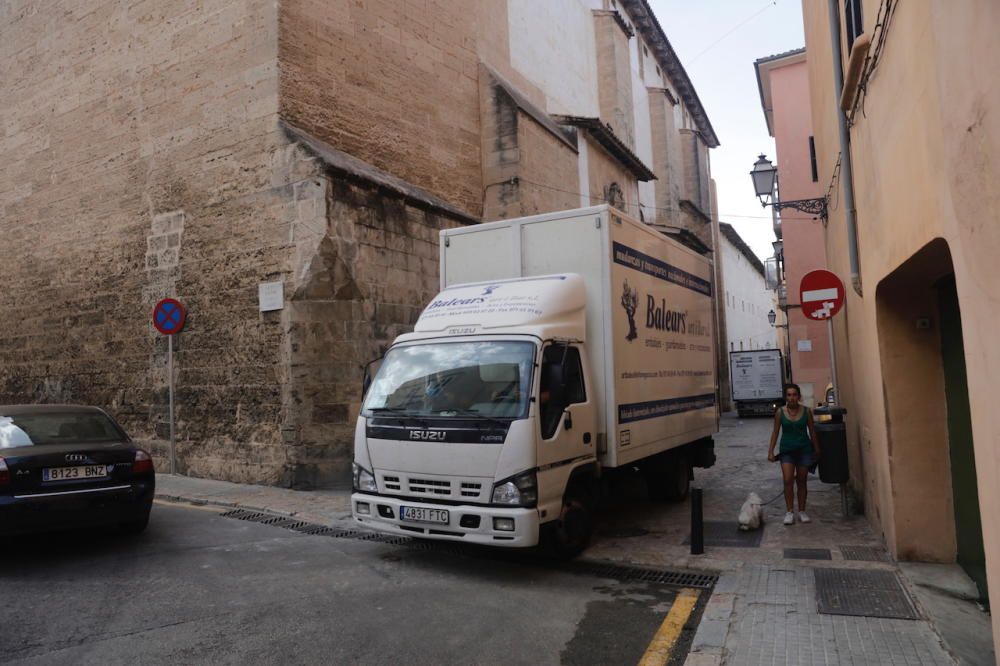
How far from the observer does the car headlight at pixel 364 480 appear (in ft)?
20.1

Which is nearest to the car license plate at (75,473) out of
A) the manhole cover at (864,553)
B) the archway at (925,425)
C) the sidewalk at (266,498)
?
the sidewalk at (266,498)

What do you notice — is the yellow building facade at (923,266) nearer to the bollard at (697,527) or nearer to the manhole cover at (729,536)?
the manhole cover at (729,536)

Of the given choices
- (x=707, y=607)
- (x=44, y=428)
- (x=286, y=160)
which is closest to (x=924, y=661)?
(x=707, y=607)

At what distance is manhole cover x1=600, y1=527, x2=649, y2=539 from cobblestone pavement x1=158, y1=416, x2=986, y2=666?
0.01 metres

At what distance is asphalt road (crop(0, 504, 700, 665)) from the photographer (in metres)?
4.19

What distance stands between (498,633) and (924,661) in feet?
7.75

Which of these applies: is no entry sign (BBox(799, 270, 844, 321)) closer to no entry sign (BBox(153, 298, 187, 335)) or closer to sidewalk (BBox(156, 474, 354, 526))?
sidewalk (BBox(156, 474, 354, 526))

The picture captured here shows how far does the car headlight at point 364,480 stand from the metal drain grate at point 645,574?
1.80 m

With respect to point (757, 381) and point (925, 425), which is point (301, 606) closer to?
point (925, 425)

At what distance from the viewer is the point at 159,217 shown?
38.8 ft

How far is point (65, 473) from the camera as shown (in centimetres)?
612

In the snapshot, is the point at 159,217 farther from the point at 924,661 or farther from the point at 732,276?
the point at 732,276

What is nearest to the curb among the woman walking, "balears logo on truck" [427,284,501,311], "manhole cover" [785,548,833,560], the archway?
"balears logo on truck" [427,284,501,311]

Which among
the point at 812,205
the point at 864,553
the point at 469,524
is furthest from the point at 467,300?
the point at 812,205
